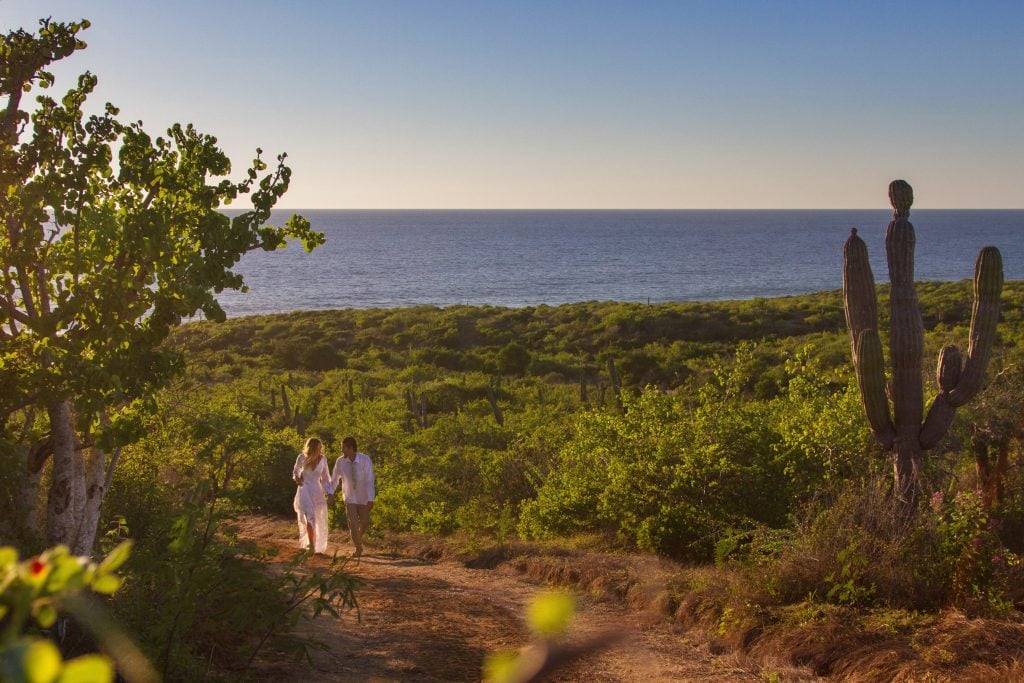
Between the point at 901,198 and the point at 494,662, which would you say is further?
the point at 901,198

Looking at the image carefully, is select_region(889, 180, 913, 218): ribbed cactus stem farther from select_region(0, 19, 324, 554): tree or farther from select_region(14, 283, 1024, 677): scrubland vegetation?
select_region(0, 19, 324, 554): tree

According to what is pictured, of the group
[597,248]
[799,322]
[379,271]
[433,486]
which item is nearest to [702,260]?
[597,248]

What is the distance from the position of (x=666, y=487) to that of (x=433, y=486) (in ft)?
15.4

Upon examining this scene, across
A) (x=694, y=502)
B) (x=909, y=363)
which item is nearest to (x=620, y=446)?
(x=694, y=502)

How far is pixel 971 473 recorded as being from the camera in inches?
439

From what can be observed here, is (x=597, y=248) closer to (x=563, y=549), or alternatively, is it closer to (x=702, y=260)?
(x=702, y=260)

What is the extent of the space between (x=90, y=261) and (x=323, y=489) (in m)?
4.94

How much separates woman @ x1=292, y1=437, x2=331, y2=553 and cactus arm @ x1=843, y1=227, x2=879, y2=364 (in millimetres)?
6660

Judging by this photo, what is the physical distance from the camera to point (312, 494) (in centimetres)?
1016

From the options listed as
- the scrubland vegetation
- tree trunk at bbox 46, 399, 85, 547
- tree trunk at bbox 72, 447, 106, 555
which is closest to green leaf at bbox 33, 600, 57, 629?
the scrubland vegetation

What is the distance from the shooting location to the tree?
5809mm

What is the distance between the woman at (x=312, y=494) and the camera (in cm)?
1013

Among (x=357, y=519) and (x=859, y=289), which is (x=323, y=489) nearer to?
(x=357, y=519)

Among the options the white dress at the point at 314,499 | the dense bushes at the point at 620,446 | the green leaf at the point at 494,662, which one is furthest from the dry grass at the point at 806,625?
the white dress at the point at 314,499
